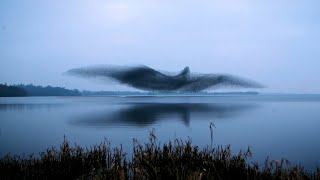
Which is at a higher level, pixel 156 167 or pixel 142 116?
pixel 156 167

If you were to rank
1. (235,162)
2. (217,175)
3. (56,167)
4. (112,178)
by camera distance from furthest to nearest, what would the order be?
(56,167) < (235,162) < (217,175) < (112,178)

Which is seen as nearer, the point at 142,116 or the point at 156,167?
the point at 156,167

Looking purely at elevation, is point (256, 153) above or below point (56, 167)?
below

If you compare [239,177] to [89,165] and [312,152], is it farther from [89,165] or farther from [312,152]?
[312,152]

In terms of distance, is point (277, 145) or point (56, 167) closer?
point (56, 167)

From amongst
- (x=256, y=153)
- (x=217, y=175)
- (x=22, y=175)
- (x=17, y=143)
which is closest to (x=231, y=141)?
(x=256, y=153)

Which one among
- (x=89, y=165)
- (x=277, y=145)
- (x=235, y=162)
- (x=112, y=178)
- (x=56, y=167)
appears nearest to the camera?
(x=112, y=178)

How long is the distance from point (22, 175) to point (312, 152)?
17.4m

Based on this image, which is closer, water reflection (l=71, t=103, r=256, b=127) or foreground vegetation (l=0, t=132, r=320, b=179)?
foreground vegetation (l=0, t=132, r=320, b=179)

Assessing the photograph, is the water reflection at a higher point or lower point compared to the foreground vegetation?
lower

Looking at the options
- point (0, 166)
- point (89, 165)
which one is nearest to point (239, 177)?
point (89, 165)

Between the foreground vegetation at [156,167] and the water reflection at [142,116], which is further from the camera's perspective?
the water reflection at [142,116]

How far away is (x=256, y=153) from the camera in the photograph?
839 inches

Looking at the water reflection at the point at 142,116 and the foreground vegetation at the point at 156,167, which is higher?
the foreground vegetation at the point at 156,167
